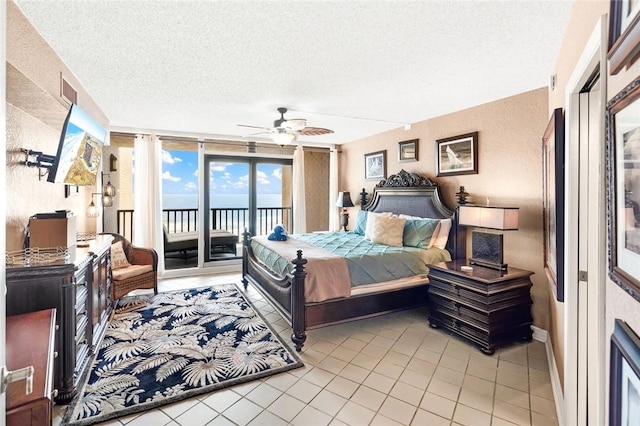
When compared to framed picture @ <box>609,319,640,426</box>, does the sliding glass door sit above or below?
above

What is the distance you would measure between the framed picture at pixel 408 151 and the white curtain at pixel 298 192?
210 cm

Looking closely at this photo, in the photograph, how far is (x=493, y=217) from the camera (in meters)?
2.98

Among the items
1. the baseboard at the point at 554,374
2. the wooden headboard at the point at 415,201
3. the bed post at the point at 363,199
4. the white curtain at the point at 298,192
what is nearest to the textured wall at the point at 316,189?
Result: the white curtain at the point at 298,192

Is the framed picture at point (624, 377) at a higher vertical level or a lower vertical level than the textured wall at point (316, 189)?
lower

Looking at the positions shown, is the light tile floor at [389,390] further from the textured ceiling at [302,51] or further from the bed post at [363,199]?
the bed post at [363,199]

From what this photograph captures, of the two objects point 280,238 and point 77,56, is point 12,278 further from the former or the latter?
point 280,238

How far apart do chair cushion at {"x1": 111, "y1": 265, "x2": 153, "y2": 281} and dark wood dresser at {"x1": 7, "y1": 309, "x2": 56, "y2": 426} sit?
6.67 ft

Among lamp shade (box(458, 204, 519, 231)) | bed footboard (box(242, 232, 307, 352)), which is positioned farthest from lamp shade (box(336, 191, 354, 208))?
lamp shade (box(458, 204, 519, 231))

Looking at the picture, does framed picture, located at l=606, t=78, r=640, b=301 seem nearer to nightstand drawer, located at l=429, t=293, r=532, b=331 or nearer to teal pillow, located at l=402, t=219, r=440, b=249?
nightstand drawer, located at l=429, t=293, r=532, b=331

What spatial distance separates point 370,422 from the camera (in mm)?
1979

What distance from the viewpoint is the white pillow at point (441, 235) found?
3.87 m

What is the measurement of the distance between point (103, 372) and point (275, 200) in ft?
14.6

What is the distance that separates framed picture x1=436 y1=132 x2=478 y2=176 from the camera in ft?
12.3

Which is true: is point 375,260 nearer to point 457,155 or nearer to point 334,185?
point 457,155
